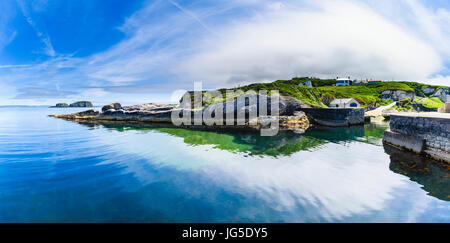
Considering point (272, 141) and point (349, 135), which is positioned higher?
point (349, 135)

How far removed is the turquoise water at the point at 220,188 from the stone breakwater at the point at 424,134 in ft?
3.62

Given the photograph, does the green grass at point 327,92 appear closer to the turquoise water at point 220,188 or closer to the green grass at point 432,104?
the green grass at point 432,104

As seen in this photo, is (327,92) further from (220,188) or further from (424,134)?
(220,188)

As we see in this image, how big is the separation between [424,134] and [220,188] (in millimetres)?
15182

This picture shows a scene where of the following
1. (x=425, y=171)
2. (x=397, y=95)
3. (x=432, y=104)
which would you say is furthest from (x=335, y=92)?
(x=425, y=171)

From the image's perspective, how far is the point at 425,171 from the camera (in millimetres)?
10078

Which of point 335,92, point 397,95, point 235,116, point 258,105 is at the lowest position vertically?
point 235,116

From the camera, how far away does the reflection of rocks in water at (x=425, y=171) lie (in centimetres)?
805

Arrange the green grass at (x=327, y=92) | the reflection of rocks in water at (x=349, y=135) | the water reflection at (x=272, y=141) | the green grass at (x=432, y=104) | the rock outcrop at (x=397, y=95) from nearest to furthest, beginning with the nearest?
the water reflection at (x=272, y=141)
the reflection of rocks in water at (x=349, y=135)
the green grass at (x=327, y=92)
the green grass at (x=432, y=104)
the rock outcrop at (x=397, y=95)

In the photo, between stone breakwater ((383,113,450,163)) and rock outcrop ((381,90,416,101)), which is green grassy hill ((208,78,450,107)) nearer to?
rock outcrop ((381,90,416,101))

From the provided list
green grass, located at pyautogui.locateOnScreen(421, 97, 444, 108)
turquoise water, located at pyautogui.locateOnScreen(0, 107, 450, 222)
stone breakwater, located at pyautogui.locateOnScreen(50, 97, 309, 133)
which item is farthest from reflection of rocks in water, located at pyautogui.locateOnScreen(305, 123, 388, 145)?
green grass, located at pyautogui.locateOnScreen(421, 97, 444, 108)

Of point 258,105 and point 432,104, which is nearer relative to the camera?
point 258,105

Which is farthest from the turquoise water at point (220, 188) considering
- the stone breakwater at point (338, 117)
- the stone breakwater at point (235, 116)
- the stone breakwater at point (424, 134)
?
the stone breakwater at point (338, 117)

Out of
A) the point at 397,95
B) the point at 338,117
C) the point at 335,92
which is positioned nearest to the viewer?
the point at 338,117
